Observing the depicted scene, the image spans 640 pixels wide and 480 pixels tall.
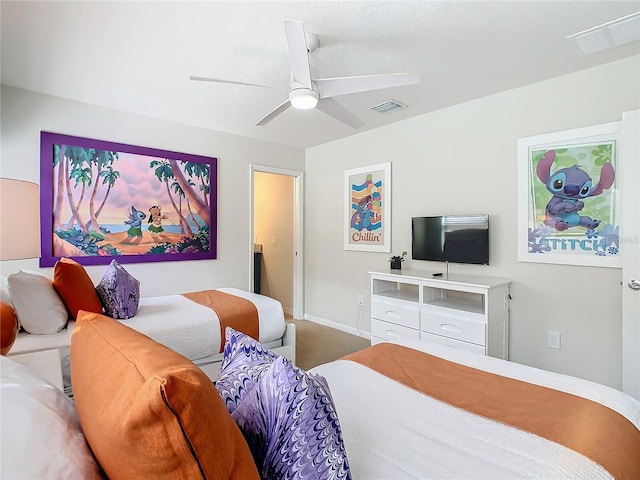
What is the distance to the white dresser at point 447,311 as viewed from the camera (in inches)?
106

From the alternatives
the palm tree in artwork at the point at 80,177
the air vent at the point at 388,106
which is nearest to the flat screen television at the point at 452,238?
the air vent at the point at 388,106

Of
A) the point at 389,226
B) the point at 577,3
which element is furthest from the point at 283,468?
the point at 389,226

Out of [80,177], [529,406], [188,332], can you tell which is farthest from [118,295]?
[529,406]

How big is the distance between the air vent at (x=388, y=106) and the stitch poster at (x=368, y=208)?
25.6 inches

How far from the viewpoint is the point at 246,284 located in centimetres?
439

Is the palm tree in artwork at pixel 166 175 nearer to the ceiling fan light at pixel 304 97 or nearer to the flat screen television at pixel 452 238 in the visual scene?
the ceiling fan light at pixel 304 97

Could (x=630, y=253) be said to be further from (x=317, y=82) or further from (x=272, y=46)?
(x=272, y=46)

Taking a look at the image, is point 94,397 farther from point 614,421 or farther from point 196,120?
point 196,120

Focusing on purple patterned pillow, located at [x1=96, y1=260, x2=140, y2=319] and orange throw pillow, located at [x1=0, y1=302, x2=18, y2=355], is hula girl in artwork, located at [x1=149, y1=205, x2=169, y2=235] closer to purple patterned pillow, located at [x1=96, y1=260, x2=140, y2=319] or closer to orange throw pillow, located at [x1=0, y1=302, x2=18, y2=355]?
purple patterned pillow, located at [x1=96, y1=260, x2=140, y2=319]

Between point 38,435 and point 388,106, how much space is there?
3359mm

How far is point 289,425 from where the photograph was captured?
77 cm

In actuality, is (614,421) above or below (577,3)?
below

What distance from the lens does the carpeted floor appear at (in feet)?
11.1

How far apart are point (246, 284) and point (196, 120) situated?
2.02m
